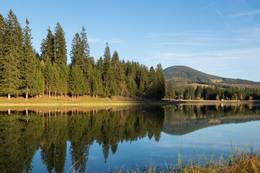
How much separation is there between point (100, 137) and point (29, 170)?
15.1 meters

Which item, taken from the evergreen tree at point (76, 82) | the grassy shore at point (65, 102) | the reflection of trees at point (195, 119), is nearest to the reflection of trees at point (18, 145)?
the reflection of trees at point (195, 119)

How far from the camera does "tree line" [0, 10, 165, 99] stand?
74625 mm

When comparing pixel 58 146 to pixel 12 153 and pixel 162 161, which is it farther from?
pixel 162 161

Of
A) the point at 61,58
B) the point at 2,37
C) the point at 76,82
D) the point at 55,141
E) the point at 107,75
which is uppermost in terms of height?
the point at 2,37

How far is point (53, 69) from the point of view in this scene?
8575 centimetres

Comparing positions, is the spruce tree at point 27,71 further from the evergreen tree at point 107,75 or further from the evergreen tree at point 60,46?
the evergreen tree at point 107,75

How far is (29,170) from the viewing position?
63.3ft

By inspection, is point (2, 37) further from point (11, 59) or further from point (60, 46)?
point (60, 46)

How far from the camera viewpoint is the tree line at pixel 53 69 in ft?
245

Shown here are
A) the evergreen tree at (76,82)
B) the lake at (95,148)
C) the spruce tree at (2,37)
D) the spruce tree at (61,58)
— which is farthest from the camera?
the evergreen tree at (76,82)

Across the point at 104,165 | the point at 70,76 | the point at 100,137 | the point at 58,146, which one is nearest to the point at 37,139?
the point at 58,146

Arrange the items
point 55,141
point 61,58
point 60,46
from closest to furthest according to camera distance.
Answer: point 55,141 < point 61,58 < point 60,46

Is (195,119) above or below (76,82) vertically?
below

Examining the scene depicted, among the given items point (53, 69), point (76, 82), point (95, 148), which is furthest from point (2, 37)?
point (95, 148)
